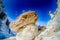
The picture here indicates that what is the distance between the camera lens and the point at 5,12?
583cm

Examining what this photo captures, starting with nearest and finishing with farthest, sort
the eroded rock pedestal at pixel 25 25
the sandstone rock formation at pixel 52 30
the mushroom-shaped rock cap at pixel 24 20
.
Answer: the sandstone rock formation at pixel 52 30
the eroded rock pedestal at pixel 25 25
the mushroom-shaped rock cap at pixel 24 20

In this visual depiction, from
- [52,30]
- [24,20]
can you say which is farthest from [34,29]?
[52,30]

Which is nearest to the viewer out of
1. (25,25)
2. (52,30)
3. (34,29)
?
(52,30)

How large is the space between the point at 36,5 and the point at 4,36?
1.32 m

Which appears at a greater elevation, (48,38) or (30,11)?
(30,11)

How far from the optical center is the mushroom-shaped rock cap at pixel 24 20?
18.8 ft

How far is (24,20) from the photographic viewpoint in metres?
5.74

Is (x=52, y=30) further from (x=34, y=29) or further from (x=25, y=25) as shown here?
(x=25, y=25)

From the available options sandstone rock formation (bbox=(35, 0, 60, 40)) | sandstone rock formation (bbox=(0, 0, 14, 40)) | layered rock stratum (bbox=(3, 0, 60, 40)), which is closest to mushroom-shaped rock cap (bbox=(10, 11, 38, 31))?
layered rock stratum (bbox=(3, 0, 60, 40))

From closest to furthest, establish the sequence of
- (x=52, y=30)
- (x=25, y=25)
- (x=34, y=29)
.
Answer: (x=52, y=30)
(x=34, y=29)
(x=25, y=25)

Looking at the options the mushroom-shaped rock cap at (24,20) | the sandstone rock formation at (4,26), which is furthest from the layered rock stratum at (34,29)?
the sandstone rock formation at (4,26)

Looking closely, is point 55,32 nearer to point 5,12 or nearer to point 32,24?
point 32,24

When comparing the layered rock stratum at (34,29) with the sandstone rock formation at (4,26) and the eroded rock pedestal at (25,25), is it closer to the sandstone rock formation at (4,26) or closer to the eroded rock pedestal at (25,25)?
the eroded rock pedestal at (25,25)

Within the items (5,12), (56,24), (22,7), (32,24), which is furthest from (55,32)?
(5,12)
